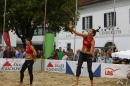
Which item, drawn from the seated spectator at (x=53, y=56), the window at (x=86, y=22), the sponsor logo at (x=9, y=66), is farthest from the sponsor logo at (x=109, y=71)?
the window at (x=86, y=22)

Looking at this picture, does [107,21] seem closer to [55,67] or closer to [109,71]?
[55,67]

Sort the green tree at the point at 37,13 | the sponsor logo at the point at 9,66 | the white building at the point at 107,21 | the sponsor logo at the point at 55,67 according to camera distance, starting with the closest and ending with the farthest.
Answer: the sponsor logo at the point at 55,67 → the sponsor logo at the point at 9,66 → the green tree at the point at 37,13 → the white building at the point at 107,21

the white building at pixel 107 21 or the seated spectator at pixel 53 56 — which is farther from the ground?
the white building at pixel 107 21

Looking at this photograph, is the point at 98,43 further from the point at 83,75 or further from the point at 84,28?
the point at 83,75

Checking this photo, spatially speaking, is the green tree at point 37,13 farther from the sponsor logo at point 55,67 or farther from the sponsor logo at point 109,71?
the sponsor logo at point 109,71

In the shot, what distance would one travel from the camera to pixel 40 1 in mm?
25516

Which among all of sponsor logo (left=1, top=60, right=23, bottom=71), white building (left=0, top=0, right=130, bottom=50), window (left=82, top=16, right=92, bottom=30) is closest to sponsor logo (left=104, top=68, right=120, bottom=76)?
sponsor logo (left=1, top=60, right=23, bottom=71)

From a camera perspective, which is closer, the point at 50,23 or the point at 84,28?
the point at 50,23

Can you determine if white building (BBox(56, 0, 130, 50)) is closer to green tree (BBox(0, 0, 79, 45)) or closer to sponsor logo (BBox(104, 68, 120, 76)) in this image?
green tree (BBox(0, 0, 79, 45))

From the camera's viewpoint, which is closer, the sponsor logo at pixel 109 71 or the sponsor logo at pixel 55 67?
the sponsor logo at pixel 109 71

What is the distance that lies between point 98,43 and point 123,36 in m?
3.62

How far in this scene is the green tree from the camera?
25.0m

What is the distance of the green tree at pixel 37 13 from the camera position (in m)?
25.0

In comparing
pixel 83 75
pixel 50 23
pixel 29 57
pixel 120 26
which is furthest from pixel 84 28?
pixel 29 57
